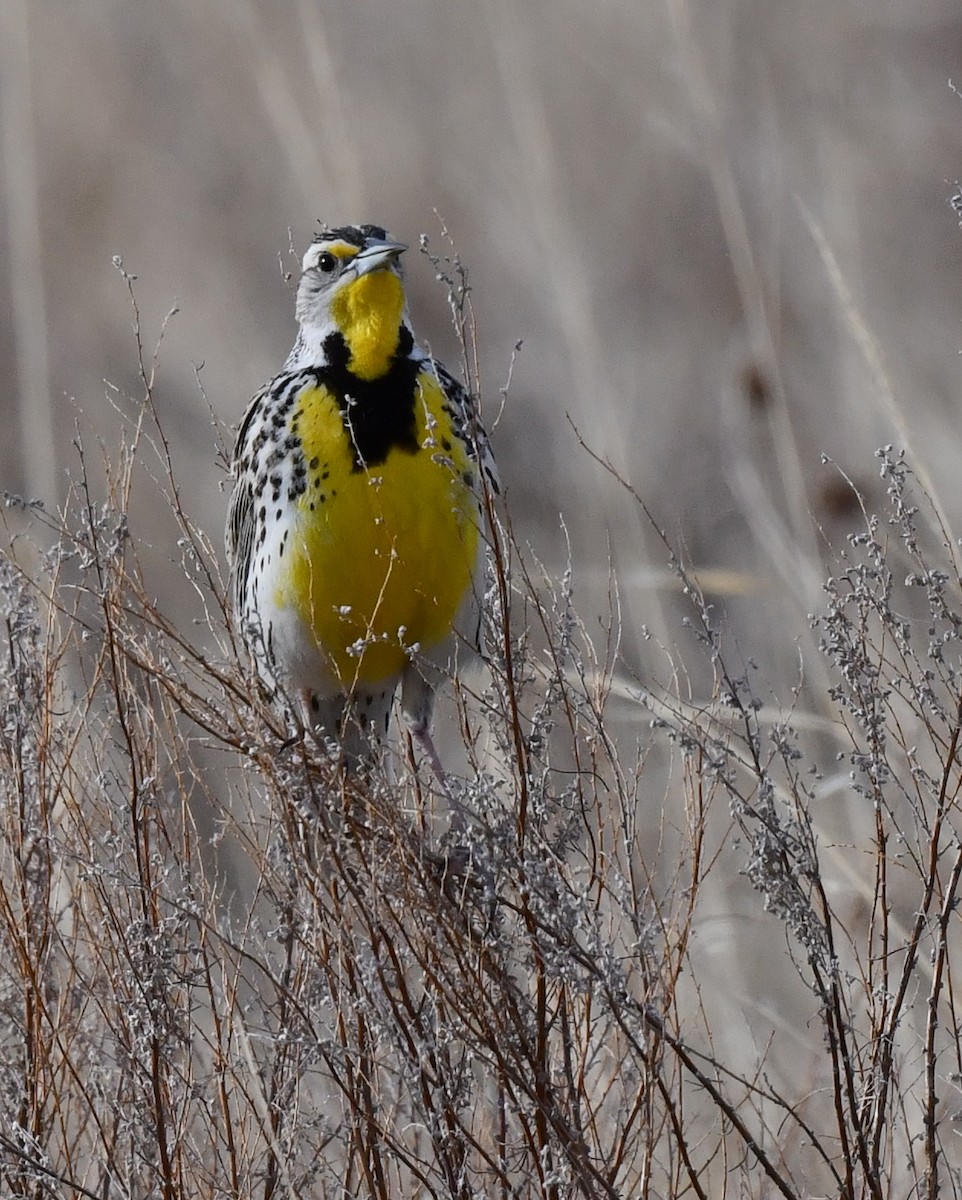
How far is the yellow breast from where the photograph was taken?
7.48 feet

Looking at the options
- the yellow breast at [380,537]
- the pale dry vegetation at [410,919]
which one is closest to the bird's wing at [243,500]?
the yellow breast at [380,537]

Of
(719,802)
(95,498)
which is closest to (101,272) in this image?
(95,498)

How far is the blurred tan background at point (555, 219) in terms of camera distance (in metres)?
3.83

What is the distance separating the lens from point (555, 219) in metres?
3.64

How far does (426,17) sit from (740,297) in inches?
56.2

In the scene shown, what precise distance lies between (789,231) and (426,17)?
1.34m

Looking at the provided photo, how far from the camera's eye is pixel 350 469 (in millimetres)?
2332

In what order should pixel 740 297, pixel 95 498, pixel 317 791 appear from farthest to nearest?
1. pixel 740 297
2. pixel 95 498
3. pixel 317 791

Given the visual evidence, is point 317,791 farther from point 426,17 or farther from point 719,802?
point 426,17

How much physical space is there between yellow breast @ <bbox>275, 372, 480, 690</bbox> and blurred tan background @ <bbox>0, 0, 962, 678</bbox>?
994 millimetres

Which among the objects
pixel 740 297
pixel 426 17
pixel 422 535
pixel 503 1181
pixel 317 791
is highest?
pixel 426 17

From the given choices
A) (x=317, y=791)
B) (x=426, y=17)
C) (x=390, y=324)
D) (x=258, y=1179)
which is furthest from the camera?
(x=426, y=17)

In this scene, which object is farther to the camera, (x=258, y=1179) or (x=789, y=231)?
(x=789, y=231)

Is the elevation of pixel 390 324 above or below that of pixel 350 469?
above
